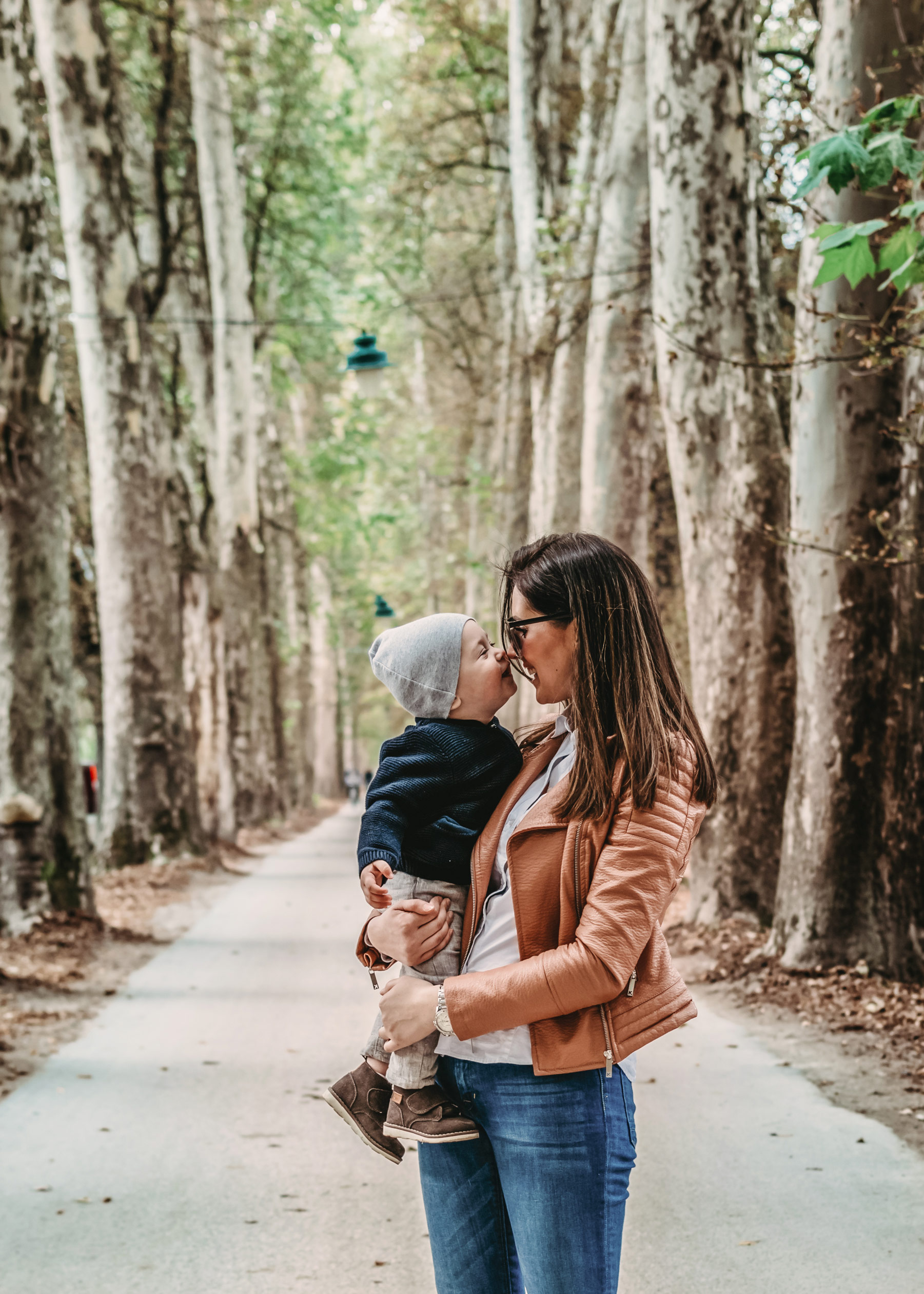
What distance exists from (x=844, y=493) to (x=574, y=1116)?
621 centimetres

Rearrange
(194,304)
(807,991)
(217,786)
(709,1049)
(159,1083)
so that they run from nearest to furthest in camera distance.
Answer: (159,1083)
(709,1049)
(807,991)
(217,786)
(194,304)

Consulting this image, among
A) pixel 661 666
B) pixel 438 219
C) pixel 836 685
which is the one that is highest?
pixel 438 219

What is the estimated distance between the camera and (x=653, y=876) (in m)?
1.97

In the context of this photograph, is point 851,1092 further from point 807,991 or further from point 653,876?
point 653,876

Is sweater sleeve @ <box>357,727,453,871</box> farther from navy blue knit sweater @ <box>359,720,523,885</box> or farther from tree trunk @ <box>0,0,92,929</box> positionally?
tree trunk @ <box>0,0,92,929</box>

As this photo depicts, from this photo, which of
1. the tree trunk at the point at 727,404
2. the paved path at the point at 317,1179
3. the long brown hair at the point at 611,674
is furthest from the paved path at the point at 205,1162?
the tree trunk at the point at 727,404

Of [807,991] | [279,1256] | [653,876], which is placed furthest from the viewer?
[807,991]

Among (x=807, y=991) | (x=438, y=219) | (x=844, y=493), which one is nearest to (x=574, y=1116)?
(x=807, y=991)

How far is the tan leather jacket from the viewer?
6.40 ft

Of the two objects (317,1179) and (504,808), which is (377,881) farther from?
(317,1179)

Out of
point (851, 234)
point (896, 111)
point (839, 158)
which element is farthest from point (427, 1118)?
point (896, 111)

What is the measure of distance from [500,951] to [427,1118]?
12.5 inches

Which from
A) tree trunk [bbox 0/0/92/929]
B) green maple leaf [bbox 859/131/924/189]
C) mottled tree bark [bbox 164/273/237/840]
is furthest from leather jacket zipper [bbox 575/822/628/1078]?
mottled tree bark [bbox 164/273/237/840]

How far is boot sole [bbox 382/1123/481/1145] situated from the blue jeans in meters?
0.03
